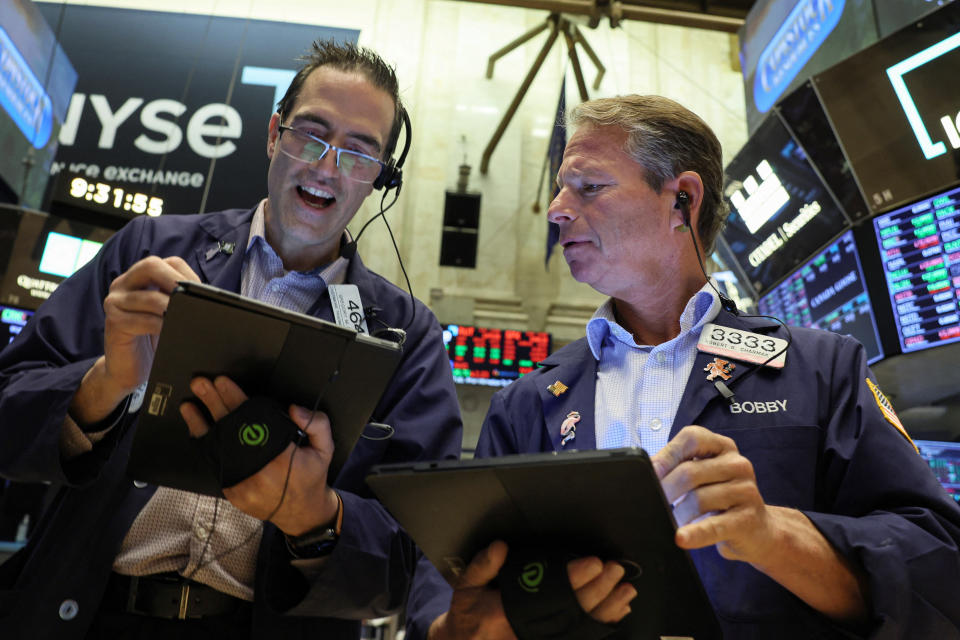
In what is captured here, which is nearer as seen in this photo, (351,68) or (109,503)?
(109,503)

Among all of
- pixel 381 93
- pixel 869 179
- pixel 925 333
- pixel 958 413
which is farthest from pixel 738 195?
pixel 381 93

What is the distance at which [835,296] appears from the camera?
408 centimetres

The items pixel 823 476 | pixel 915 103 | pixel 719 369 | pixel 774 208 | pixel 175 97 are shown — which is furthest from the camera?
pixel 175 97

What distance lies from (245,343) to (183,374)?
0.13 meters

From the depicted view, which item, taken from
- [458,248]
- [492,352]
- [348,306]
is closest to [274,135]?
[348,306]

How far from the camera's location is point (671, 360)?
5.70 ft

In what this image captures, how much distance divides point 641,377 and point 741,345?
0.24 m

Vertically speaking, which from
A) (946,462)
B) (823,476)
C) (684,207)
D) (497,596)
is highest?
(684,207)

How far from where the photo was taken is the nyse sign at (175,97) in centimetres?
758

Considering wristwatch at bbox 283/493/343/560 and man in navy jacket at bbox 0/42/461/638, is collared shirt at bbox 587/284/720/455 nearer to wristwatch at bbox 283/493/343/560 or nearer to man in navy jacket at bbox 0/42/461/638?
man in navy jacket at bbox 0/42/461/638

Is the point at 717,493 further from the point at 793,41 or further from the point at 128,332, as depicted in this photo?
the point at 793,41

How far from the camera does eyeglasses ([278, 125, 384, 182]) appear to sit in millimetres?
1914

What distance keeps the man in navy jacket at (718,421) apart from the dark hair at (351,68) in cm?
53

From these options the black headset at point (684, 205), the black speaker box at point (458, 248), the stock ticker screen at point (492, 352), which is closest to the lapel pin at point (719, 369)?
the black headset at point (684, 205)
